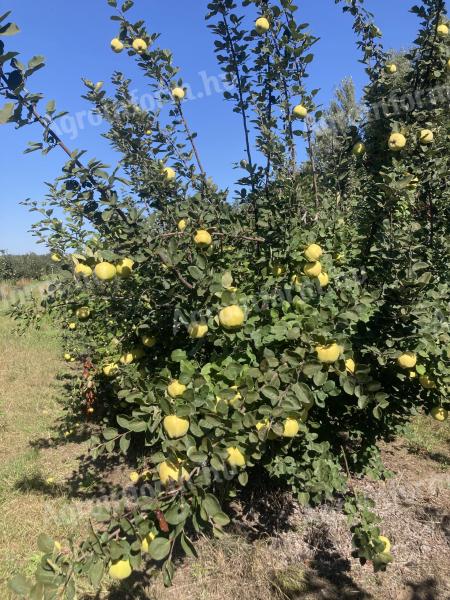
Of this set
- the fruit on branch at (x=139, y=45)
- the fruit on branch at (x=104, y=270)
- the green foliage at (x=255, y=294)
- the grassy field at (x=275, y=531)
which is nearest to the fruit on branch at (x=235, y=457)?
the green foliage at (x=255, y=294)

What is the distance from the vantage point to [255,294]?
7.04 feet

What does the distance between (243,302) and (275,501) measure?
1.70 meters

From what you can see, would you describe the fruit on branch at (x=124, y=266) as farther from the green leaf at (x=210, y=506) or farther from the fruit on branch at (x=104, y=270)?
the green leaf at (x=210, y=506)

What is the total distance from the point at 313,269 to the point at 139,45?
184cm

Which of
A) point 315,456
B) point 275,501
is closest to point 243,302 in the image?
point 315,456

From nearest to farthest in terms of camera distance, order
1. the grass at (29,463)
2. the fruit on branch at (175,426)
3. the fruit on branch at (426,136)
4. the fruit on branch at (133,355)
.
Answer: the fruit on branch at (175,426) < the fruit on branch at (426,136) < the fruit on branch at (133,355) < the grass at (29,463)

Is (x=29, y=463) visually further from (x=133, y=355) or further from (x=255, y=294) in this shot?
(x=255, y=294)

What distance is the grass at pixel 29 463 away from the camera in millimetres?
2678

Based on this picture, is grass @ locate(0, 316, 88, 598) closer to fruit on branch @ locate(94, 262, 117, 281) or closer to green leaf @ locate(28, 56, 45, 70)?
fruit on branch @ locate(94, 262, 117, 281)

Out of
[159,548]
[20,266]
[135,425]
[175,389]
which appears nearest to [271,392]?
[175,389]

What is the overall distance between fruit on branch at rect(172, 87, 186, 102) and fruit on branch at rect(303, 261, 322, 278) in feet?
5.18

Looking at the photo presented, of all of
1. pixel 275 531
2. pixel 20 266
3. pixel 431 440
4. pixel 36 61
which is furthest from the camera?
pixel 20 266

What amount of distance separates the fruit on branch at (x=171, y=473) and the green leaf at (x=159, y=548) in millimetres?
208

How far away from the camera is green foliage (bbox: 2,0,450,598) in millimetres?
1521
